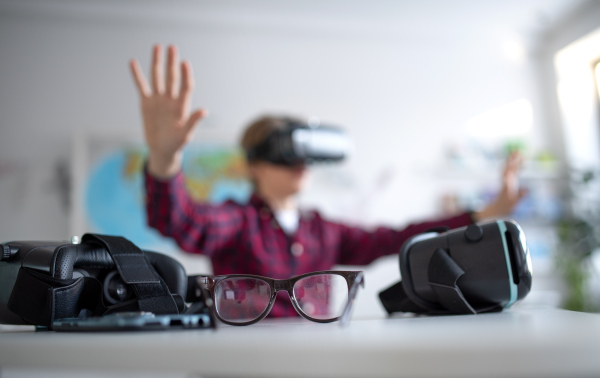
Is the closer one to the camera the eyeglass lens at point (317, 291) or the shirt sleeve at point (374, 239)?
the eyeglass lens at point (317, 291)

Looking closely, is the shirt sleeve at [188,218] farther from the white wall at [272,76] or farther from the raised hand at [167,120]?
the white wall at [272,76]

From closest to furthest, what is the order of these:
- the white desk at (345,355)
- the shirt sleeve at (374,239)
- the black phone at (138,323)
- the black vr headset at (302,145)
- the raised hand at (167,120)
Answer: the white desk at (345,355)
the black phone at (138,323)
the raised hand at (167,120)
the shirt sleeve at (374,239)
the black vr headset at (302,145)

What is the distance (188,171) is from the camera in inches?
104

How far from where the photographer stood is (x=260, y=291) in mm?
539

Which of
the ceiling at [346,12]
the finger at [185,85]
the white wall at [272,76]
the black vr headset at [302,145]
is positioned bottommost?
the black vr headset at [302,145]

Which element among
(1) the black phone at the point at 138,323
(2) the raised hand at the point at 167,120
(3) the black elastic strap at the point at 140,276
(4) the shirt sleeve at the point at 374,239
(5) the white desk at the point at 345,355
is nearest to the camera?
(5) the white desk at the point at 345,355

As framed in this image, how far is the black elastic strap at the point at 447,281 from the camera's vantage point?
1.91ft

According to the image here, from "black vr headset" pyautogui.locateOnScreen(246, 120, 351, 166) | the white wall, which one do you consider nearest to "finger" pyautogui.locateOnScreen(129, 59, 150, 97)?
"black vr headset" pyautogui.locateOnScreen(246, 120, 351, 166)

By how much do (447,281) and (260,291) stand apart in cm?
23

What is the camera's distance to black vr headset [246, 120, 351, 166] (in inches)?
51.3

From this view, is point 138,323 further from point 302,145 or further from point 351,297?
point 302,145

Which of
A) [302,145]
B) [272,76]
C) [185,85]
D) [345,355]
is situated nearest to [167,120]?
[185,85]

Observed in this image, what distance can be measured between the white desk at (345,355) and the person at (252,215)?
645 mm

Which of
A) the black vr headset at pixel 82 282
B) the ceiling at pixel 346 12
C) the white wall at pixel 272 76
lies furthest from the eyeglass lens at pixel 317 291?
the ceiling at pixel 346 12
